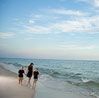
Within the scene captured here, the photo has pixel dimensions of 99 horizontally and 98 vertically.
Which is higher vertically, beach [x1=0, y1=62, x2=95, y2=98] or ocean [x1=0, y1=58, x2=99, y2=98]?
beach [x1=0, y1=62, x2=95, y2=98]

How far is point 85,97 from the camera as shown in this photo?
19219mm

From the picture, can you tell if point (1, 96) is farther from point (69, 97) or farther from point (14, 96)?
point (69, 97)

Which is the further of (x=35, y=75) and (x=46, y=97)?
(x=35, y=75)

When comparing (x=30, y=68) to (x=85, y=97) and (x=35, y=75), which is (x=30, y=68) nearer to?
(x=35, y=75)

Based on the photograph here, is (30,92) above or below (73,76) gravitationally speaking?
above

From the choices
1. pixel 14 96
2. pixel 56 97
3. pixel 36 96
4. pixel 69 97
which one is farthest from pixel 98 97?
pixel 14 96

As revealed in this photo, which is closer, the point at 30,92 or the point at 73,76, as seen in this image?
the point at 30,92

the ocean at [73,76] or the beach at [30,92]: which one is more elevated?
the beach at [30,92]

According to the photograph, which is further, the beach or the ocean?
the ocean

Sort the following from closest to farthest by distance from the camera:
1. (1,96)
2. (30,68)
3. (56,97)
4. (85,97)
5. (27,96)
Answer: (1,96)
(27,96)
(56,97)
(85,97)
(30,68)

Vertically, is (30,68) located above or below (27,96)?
above

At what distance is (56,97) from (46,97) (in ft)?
2.98

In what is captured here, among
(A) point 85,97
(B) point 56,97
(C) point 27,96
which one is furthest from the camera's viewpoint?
(A) point 85,97

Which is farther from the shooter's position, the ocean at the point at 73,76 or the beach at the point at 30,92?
the ocean at the point at 73,76
